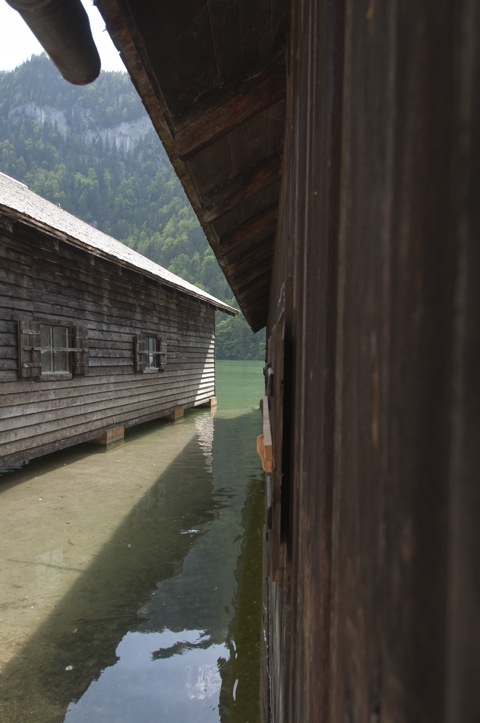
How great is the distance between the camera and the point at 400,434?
39 cm

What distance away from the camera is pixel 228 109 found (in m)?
2.16

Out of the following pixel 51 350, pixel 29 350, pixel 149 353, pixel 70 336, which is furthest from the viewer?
pixel 149 353

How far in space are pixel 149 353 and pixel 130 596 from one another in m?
9.39

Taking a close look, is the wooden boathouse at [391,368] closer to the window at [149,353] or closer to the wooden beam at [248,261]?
the wooden beam at [248,261]

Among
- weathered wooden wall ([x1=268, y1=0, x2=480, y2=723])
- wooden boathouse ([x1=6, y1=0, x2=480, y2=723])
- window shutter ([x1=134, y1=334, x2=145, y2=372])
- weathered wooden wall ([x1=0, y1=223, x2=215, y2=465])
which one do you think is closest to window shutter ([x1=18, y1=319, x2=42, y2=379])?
weathered wooden wall ([x1=0, y1=223, x2=215, y2=465])

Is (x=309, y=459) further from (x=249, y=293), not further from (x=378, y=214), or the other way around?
(x=249, y=293)

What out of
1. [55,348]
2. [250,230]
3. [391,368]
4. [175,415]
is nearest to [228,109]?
[391,368]

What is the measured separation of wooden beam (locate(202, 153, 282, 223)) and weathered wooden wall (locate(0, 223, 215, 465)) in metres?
5.22

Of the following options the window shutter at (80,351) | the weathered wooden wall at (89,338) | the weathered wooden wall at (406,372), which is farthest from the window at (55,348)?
the weathered wooden wall at (406,372)

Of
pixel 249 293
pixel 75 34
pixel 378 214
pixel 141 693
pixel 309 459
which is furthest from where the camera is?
pixel 249 293

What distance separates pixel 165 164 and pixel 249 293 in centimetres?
16958

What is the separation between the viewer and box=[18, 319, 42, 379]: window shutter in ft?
24.6

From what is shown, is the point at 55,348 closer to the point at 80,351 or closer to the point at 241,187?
the point at 80,351

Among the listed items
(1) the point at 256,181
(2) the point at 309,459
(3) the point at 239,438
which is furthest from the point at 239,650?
(3) the point at 239,438
